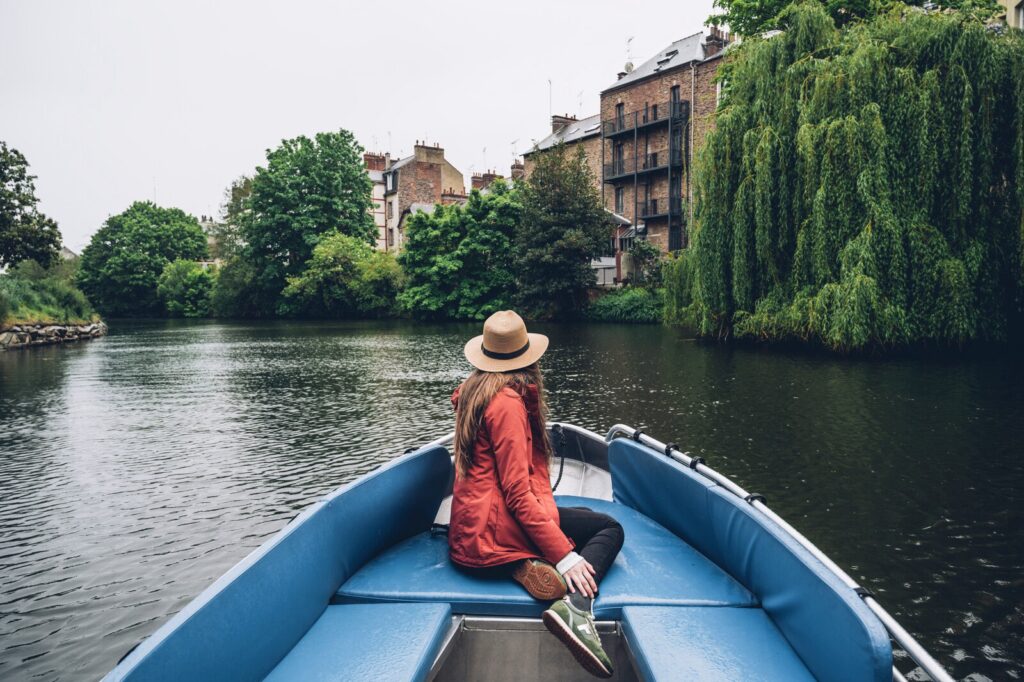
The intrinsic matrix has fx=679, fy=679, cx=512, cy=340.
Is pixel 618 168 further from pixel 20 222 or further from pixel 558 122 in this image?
pixel 20 222

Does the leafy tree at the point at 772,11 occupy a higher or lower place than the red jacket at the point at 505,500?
higher

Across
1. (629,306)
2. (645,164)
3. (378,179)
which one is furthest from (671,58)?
(378,179)

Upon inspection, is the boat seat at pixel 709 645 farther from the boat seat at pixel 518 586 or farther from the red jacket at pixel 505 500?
the red jacket at pixel 505 500

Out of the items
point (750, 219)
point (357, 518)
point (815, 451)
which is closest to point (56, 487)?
point (357, 518)

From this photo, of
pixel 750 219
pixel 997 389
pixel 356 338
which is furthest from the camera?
pixel 356 338

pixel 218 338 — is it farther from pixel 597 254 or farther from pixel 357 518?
pixel 357 518

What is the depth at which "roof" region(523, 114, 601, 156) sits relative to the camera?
4650 centimetres

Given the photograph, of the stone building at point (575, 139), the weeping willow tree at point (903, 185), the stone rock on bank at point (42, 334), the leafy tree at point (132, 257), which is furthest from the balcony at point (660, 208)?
the leafy tree at point (132, 257)

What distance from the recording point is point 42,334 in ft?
96.6

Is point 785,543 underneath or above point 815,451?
above

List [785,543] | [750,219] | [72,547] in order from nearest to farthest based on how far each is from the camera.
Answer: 1. [785,543]
2. [72,547]
3. [750,219]

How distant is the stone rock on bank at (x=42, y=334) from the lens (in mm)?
26877

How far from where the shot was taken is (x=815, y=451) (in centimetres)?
847

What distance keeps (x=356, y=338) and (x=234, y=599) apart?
91.7ft
